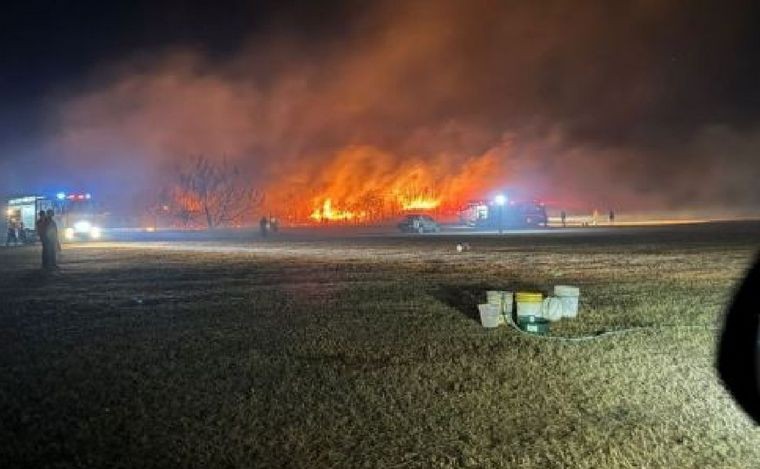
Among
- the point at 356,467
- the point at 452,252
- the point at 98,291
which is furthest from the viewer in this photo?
the point at 452,252

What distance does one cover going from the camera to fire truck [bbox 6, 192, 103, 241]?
5756 cm

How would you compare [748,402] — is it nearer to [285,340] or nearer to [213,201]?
[285,340]

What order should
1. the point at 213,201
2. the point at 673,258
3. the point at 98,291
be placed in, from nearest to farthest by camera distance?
the point at 98,291 → the point at 673,258 → the point at 213,201

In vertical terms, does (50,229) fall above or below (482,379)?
above

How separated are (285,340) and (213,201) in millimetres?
125443

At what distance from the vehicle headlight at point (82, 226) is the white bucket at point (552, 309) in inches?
2138

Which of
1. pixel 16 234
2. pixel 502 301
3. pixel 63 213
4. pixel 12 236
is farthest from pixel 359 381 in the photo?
Answer: pixel 63 213

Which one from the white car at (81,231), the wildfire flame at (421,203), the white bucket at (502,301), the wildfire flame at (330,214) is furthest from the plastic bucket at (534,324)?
the wildfire flame at (421,203)

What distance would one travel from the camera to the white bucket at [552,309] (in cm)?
1362

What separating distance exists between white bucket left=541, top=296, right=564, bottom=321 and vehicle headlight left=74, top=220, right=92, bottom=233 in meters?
54.3

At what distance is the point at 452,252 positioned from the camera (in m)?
35.2

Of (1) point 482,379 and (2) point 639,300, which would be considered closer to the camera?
(1) point 482,379

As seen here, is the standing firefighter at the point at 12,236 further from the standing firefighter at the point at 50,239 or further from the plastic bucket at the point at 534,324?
the plastic bucket at the point at 534,324

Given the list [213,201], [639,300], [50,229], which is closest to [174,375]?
[639,300]
